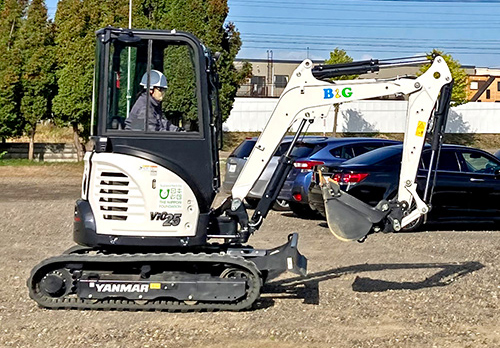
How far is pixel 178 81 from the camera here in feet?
28.7

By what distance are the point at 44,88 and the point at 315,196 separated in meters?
20.2

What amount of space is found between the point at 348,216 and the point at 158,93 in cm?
246

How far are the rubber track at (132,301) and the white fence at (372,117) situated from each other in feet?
124

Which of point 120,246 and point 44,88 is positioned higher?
point 44,88

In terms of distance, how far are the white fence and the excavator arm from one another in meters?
37.0

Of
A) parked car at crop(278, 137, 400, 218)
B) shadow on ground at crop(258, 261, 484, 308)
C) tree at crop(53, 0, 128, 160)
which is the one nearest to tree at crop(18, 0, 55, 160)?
tree at crop(53, 0, 128, 160)

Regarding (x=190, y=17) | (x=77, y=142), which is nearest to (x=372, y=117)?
(x=190, y=17)

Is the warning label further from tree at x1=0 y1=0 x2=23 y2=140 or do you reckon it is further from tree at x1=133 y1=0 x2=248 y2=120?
tree at x1=133 y1=0 x2=248 y2=120

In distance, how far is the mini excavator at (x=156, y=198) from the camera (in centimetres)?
851

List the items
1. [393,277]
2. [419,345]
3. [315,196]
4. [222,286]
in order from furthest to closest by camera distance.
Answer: [315,196] → [393,277] → [222,286] → [419,345]

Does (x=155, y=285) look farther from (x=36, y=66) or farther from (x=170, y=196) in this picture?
(x=36, y=66)

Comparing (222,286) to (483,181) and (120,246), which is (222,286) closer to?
(120,246)

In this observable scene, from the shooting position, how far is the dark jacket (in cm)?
859

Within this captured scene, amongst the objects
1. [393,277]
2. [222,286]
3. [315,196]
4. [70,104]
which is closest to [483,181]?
[315,196]
